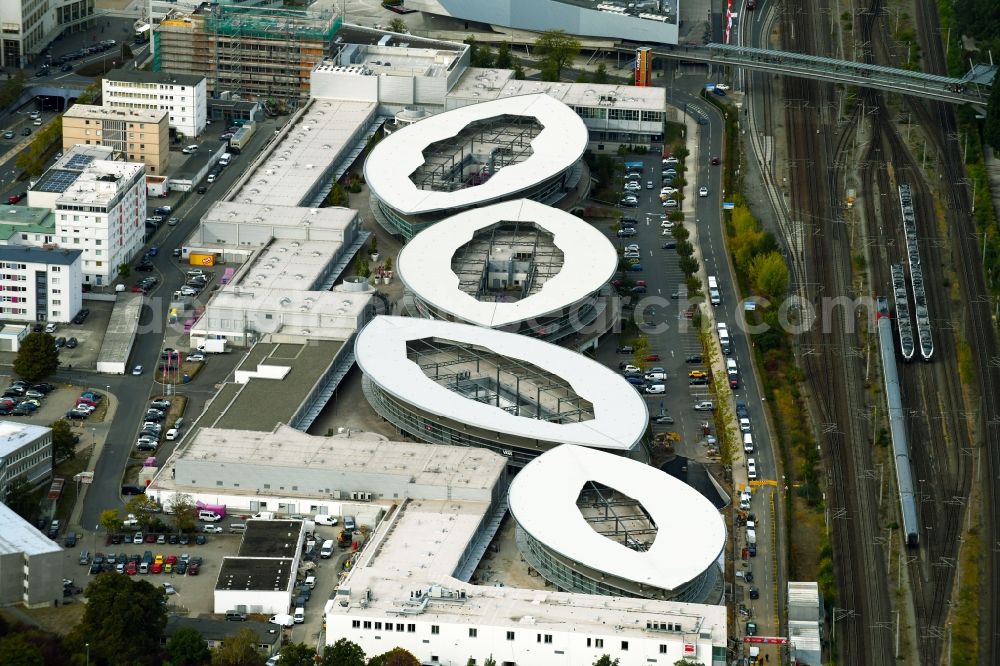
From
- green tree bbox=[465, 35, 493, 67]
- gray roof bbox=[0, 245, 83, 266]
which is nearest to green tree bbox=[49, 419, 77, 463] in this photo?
gray roof bbox=[0, 245, 83, 266]

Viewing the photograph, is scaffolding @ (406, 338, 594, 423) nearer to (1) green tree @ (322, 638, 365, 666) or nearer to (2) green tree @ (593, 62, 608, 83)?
(1) green tree @ (322, 638, 365, 666)

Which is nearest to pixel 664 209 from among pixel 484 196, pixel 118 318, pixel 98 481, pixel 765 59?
pixel 484 196

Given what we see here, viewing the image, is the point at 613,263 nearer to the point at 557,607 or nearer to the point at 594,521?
the point at 594,521

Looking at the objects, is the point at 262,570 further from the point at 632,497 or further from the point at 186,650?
the point at 632,497

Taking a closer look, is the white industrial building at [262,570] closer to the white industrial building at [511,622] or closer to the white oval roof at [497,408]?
the white industrial building at [511,622]

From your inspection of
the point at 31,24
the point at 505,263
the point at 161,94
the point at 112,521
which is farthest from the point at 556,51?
the point at 112,521

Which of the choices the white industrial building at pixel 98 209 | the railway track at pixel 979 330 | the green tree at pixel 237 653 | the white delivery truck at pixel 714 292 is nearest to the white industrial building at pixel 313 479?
the green tree at pixel 237 653
